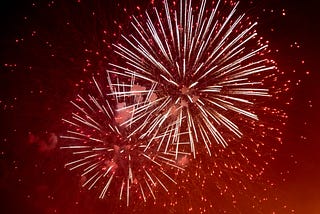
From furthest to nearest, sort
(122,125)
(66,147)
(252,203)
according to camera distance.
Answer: (252,203), (66,147), (122,125)

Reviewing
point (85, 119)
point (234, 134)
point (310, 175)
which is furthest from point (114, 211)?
point (310, 175)

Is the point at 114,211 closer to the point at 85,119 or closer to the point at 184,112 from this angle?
the point at 85,119

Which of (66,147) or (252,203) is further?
(252,203)

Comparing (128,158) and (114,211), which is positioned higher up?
(128,158)

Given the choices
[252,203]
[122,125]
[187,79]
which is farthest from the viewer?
[252,203]

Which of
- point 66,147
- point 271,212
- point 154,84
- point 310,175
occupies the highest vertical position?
point 154,84

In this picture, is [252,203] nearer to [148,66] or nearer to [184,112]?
[184,112]
